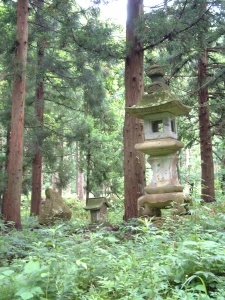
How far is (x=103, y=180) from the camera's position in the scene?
612 inches

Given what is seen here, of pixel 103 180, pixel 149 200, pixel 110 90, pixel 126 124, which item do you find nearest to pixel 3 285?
pixel 149 200

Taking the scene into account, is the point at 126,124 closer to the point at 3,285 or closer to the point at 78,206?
the point at 3,285

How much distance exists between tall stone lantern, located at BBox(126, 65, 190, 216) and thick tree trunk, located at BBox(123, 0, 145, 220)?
973 mm

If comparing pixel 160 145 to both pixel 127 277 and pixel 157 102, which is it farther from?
pixel 127 277

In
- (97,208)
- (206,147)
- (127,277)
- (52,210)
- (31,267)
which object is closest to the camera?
(31,267)

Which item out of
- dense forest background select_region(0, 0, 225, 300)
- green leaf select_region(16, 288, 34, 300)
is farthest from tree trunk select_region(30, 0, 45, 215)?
green leaf select_region(16, 288, 34, 300)

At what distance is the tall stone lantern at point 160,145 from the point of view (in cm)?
692

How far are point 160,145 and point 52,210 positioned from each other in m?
6.58

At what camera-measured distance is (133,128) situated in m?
8.48

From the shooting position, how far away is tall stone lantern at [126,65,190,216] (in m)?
6.92

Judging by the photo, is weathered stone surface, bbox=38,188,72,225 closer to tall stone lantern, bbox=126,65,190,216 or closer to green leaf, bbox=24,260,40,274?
tall stone lantern, bbox=126,65,190,216

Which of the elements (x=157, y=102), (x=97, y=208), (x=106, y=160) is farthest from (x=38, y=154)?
(x=157, y=102)

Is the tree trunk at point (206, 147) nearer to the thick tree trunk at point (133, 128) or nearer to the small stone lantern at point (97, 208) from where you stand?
the small stone lantern at point (97, 208)

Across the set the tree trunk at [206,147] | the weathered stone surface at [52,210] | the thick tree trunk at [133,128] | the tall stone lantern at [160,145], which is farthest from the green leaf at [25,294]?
the tree trunk at [206,147]
